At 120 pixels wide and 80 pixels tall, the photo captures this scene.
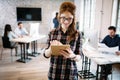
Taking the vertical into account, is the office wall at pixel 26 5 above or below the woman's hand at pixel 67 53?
above

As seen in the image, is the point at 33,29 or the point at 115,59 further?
the point at 33,29

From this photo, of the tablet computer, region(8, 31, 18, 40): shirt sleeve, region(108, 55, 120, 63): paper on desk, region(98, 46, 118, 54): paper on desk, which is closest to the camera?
the tablet computer

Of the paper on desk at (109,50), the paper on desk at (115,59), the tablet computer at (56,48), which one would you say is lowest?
the paper on desk at (115,59)

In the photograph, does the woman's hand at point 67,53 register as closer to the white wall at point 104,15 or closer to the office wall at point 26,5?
the white wall at point 104,15

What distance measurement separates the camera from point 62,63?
1.23 m

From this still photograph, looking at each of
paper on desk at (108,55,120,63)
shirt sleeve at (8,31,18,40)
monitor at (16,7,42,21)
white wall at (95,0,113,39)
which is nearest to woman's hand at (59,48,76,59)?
paper on desk at (108,55,120,63)

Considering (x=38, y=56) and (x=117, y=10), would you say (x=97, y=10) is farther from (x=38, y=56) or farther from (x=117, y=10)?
(x=38, y=56)

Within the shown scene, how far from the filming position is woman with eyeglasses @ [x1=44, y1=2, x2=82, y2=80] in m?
1.20

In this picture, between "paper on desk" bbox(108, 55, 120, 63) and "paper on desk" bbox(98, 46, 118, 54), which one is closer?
"paper on desk" bbox(108, 55, 120, 63)

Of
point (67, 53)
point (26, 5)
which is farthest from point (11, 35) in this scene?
point (67, 53)

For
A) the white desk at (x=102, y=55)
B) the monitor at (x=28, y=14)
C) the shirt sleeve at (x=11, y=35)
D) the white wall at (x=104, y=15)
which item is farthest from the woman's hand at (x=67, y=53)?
the monitor at (x=28, y=14)

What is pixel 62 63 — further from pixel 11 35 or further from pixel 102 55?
pixel 11 35

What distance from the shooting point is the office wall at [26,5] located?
273 inches

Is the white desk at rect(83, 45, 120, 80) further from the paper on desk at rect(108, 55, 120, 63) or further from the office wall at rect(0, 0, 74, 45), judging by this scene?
the office wall at rect(0, 0, 74, 45)
